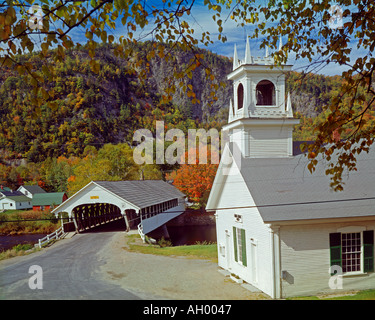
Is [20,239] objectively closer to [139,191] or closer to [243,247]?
[139,191]

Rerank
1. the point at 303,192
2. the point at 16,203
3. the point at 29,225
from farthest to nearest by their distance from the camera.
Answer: the point at 16,203 → the point at 29,225 → the point at 303,192

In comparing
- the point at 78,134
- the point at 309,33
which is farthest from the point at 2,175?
the point at 309,33

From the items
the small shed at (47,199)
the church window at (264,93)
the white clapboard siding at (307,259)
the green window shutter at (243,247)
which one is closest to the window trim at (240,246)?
the green window shutter at (243,247)

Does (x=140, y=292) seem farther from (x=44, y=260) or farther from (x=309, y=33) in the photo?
(x=309, y=33)

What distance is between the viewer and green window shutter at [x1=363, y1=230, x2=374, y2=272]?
12.1 m

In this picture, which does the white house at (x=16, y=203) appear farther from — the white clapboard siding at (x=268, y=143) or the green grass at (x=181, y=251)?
the white clapboard siding at (x=268, y=143)

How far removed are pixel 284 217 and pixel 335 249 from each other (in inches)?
89.5

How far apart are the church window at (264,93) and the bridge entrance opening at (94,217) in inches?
583

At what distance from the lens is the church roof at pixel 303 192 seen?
11.8 metres

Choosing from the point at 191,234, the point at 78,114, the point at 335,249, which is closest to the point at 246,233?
the point at 335,249

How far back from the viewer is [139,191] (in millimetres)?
28172

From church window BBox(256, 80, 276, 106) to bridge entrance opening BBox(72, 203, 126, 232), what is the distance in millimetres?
14797

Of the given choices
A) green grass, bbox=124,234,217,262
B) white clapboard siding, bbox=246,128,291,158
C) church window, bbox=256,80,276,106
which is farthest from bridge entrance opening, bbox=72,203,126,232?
church window, bbox=256,80,276,106
